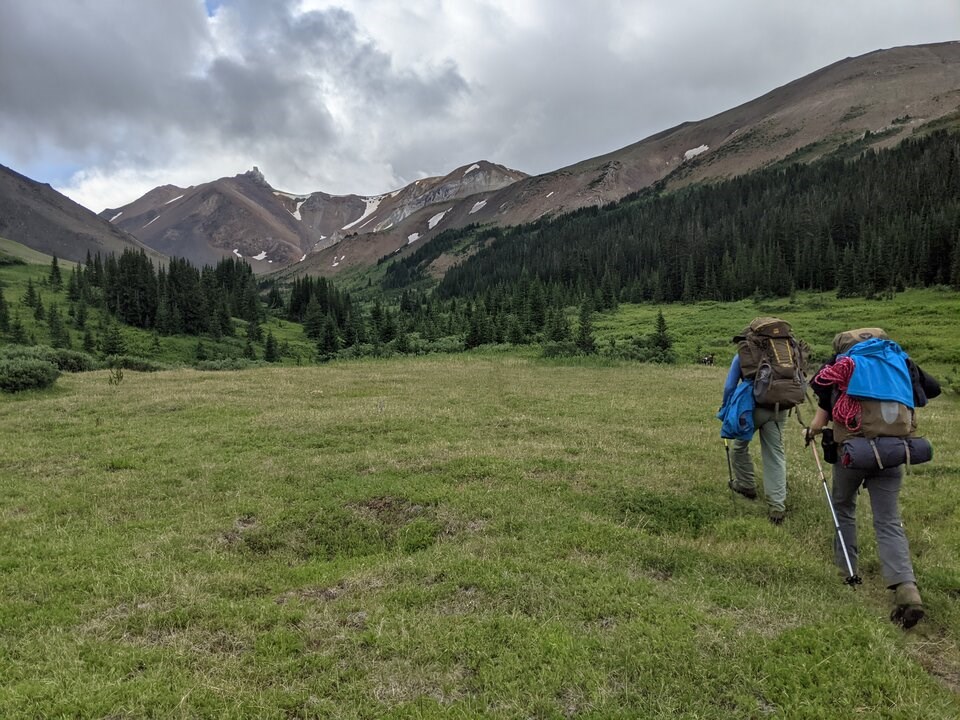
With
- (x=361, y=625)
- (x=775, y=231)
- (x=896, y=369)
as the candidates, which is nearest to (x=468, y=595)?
(x=361, y=625)

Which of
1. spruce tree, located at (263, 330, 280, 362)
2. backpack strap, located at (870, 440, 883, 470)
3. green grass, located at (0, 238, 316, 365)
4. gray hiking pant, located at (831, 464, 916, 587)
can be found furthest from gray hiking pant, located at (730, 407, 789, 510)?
spruce tree, located at (263, 330, 280, 362)

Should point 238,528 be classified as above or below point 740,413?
below

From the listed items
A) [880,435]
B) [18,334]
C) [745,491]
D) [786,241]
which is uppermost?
[786,241]

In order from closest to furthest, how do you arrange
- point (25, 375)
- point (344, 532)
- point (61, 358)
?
point (344, 532) → point (25, 375) → point (61, 358)

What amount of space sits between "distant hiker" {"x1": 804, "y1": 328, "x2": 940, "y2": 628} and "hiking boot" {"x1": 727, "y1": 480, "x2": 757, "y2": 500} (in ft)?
10.1

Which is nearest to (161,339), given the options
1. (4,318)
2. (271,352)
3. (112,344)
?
(112,344)

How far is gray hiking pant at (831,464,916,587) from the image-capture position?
628 centimetres

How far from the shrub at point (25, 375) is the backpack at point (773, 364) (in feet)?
92.4

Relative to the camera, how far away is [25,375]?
75.4 ft

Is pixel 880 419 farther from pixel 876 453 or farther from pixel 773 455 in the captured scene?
pixel 773 455

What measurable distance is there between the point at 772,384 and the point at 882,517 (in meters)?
3.16

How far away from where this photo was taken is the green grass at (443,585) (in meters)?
4.67

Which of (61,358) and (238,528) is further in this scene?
(61,358)

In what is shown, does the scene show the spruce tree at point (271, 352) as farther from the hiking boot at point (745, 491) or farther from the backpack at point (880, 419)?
the backpack at point (880, 419)
